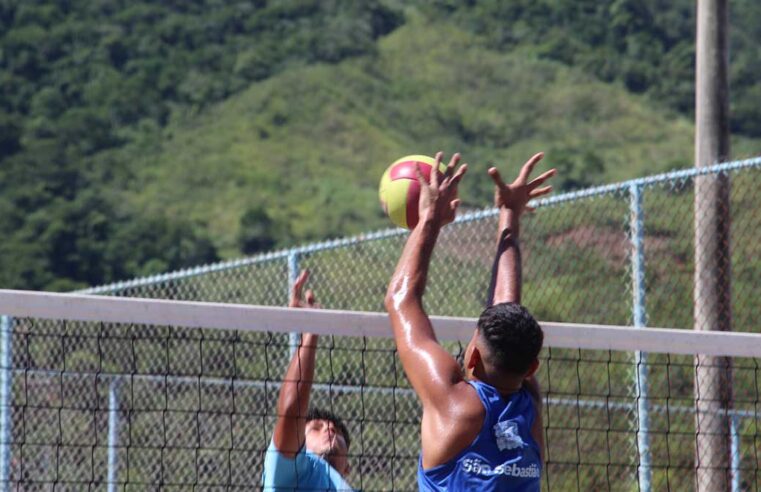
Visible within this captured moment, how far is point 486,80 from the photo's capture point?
72.2m

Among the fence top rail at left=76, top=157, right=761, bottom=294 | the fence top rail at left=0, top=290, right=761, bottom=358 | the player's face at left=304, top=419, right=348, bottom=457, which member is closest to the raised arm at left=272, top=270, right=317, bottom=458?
the fence top rail at left=0, top=290, right=761, bottom=358

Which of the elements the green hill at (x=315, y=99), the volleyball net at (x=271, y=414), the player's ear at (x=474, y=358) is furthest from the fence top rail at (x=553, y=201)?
the green hill at (x=315, y=99)

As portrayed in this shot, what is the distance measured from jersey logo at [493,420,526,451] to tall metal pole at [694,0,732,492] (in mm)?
3604

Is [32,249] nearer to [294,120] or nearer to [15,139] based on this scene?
[15,139]

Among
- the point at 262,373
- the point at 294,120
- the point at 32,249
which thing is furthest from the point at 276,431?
the point at 294,120

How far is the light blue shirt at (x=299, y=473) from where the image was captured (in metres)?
4.79

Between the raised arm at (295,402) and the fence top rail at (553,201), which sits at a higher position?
the fence top rail at (553,201)

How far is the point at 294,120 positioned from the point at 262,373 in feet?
180

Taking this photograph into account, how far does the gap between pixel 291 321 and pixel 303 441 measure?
1.44ft

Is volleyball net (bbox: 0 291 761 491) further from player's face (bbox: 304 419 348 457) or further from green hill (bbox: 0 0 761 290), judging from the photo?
green hill (bbox: 0 0 761 290)

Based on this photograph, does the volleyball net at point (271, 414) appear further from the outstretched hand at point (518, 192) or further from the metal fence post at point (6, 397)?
the outstretched hand at point (518, 192)

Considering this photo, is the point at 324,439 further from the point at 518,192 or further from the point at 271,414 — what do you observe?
the point at 271,414

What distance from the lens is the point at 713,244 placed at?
804 cm

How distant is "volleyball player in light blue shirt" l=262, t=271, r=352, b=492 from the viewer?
15.6 feet
